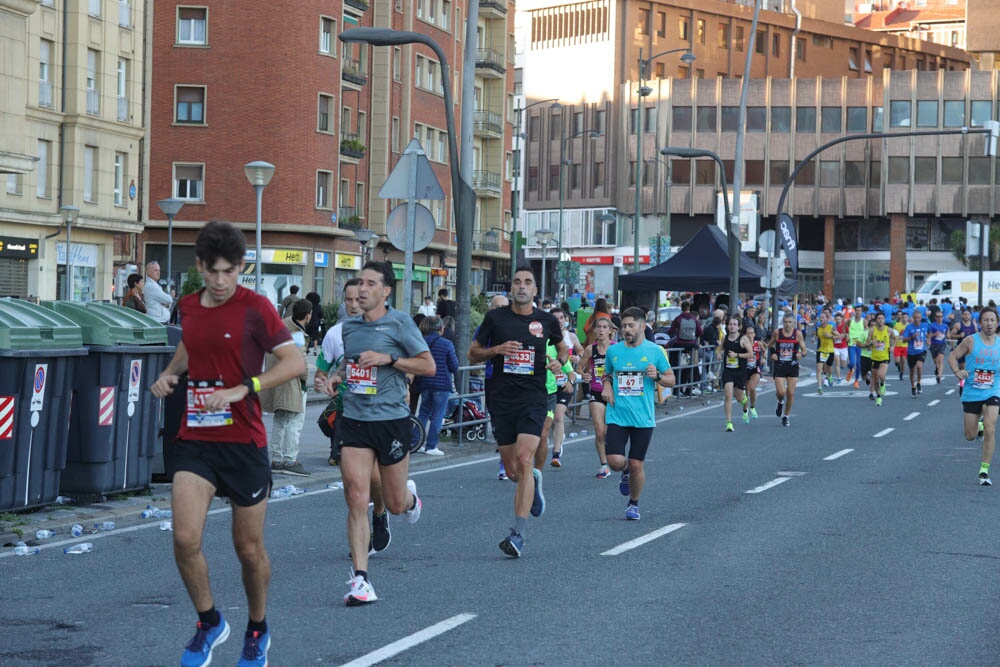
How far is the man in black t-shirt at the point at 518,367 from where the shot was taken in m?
10.8

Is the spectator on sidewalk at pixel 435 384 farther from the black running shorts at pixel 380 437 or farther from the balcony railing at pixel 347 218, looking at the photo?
the balcony railing at pixel 347 218

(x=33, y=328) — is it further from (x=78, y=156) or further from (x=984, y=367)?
(x=78, y=156)

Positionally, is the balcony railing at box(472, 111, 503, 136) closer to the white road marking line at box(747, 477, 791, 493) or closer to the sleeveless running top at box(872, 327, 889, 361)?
the sleeveless running top at box(872, 327, 889, 361)

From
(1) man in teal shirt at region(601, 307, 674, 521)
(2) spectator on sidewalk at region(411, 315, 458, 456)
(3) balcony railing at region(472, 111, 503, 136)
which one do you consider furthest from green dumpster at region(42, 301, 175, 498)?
(3) balcony railing at region(472, 111, 503, 136)

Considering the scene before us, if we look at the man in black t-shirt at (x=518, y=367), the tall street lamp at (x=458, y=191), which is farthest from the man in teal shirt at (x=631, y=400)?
the tall street lamp at (x=458, y=191)

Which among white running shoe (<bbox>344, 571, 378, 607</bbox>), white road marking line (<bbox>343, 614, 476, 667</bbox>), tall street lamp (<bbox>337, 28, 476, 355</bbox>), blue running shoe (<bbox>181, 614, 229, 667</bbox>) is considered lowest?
white road marking line (<bbox>343, 614, 476, 667</bbox>)

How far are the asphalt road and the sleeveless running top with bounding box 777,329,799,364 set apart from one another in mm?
9618

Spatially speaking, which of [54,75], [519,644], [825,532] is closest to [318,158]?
[54,75]

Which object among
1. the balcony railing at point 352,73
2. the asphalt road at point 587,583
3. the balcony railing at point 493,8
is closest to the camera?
the asphalt road at point 587,583

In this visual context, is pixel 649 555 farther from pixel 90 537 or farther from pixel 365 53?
pixel 365 53

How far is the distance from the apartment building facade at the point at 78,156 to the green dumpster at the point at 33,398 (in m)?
29.3

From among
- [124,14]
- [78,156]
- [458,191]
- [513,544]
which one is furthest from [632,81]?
[513,544]

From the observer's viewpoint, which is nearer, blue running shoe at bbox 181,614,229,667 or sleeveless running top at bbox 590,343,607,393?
blue running shoe at bbox 181,614,229,667

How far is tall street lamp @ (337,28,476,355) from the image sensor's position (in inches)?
747
